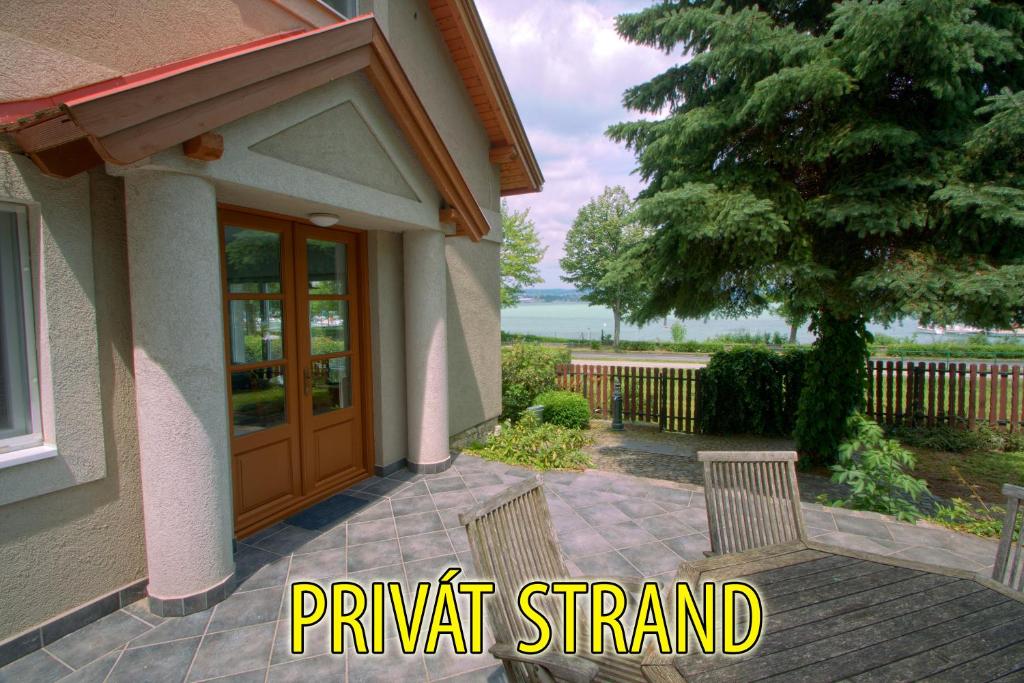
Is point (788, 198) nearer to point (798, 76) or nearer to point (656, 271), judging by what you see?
point (798, 76)

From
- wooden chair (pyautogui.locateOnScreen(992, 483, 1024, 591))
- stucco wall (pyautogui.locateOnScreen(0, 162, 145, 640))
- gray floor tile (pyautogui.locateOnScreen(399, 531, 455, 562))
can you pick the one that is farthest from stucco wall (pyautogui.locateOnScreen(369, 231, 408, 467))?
wooden chair (pyautogui.locateOnScreen(992, 483, 1024, 591))

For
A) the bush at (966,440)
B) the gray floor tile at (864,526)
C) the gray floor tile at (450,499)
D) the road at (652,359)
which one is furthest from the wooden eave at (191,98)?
the road at (652,359)

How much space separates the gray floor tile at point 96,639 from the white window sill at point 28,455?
1.15 metres

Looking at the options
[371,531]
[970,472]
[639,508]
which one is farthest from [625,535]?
[970,472]

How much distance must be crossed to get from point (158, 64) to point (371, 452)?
4.25 metres

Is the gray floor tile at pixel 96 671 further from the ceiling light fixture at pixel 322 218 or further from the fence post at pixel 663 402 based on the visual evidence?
the fence post at pixel 663 402

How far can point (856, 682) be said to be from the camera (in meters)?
1.79

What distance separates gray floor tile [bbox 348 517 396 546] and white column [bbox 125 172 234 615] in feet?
3.88

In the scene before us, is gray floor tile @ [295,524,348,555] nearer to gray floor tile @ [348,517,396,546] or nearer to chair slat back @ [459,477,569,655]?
gray floor tile @ [348,517,396,546]

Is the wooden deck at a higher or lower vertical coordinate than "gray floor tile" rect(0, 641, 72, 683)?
higher

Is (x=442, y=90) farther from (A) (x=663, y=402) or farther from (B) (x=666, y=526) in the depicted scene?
(A) (x=663, y=402)

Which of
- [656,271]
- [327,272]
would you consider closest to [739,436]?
[656,271]

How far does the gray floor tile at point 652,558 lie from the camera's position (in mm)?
3984

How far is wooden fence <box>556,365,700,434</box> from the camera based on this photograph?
1144 centimetres
